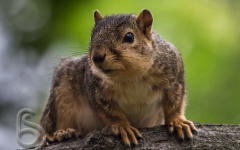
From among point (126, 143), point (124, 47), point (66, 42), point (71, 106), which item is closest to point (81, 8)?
point (66, 42)

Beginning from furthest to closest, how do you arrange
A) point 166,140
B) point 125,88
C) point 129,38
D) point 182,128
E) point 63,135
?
point 63,135, point 125,88, point 129,38, point 182,128, point 166,140

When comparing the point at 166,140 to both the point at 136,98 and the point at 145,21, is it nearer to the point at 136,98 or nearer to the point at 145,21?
the point at 136,98

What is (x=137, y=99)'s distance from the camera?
17.3 feet

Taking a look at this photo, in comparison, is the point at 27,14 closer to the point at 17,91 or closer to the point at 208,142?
the point at 17,91

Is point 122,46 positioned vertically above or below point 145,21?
below

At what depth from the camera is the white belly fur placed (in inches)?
207

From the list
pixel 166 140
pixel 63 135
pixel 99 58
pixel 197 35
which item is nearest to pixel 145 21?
pixel 99 58

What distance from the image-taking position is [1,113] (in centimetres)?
721

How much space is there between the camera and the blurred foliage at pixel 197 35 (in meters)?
6.20

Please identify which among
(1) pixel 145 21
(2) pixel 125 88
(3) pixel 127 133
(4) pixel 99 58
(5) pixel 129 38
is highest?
(1) pixel 145 21

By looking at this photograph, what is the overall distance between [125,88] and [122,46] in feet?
1.77

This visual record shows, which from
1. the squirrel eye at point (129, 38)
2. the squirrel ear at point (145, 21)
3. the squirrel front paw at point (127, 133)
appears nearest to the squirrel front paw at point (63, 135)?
the squirrel front paw at point (127, 133)

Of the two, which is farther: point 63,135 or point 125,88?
point 63,135

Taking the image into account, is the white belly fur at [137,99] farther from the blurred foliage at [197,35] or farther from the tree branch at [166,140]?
the blurred foliage at [197,35]
